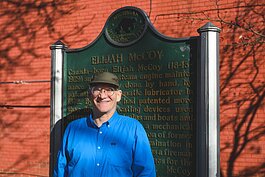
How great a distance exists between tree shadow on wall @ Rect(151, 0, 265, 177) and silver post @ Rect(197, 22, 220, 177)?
2728 millimetres

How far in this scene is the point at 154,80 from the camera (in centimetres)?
341

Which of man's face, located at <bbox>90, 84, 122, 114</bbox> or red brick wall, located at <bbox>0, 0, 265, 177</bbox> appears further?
red brick wall, located at <bbox>0, 0, 265, 177</bbox>

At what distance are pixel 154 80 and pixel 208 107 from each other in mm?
620

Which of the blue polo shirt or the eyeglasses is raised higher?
the eyeglasses

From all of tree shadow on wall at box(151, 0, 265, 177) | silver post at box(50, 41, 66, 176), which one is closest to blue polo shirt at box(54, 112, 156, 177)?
silver post at box(50, 41, 66, 176)

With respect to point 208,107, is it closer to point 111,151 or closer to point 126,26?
point 111,151

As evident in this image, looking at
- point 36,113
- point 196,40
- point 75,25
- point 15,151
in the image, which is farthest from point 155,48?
point 15,151

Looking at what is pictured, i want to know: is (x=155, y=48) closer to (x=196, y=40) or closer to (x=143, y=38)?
(x=143, y=38)

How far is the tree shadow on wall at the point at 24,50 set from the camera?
24.5ft

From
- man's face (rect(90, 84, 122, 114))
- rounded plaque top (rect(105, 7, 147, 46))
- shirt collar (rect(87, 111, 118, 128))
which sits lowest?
shirt collar (rect(87, 111, 118, 128))

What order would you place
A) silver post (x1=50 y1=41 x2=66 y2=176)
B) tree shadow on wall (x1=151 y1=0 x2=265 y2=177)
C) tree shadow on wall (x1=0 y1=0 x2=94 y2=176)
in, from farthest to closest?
tree shadow on wall (x1=0 y1=0 x2=94 y2=176) < tree shadow on wall (x1=151 y1=0 x2=265 y2=177) < silver post (x1=50 y1=41 x2=66 y2=176)

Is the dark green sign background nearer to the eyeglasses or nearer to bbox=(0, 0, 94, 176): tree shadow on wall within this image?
the eyeglasses

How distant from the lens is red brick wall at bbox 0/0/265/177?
5.77 m

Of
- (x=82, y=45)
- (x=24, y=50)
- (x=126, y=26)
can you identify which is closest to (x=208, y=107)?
(x=126, y=26)
